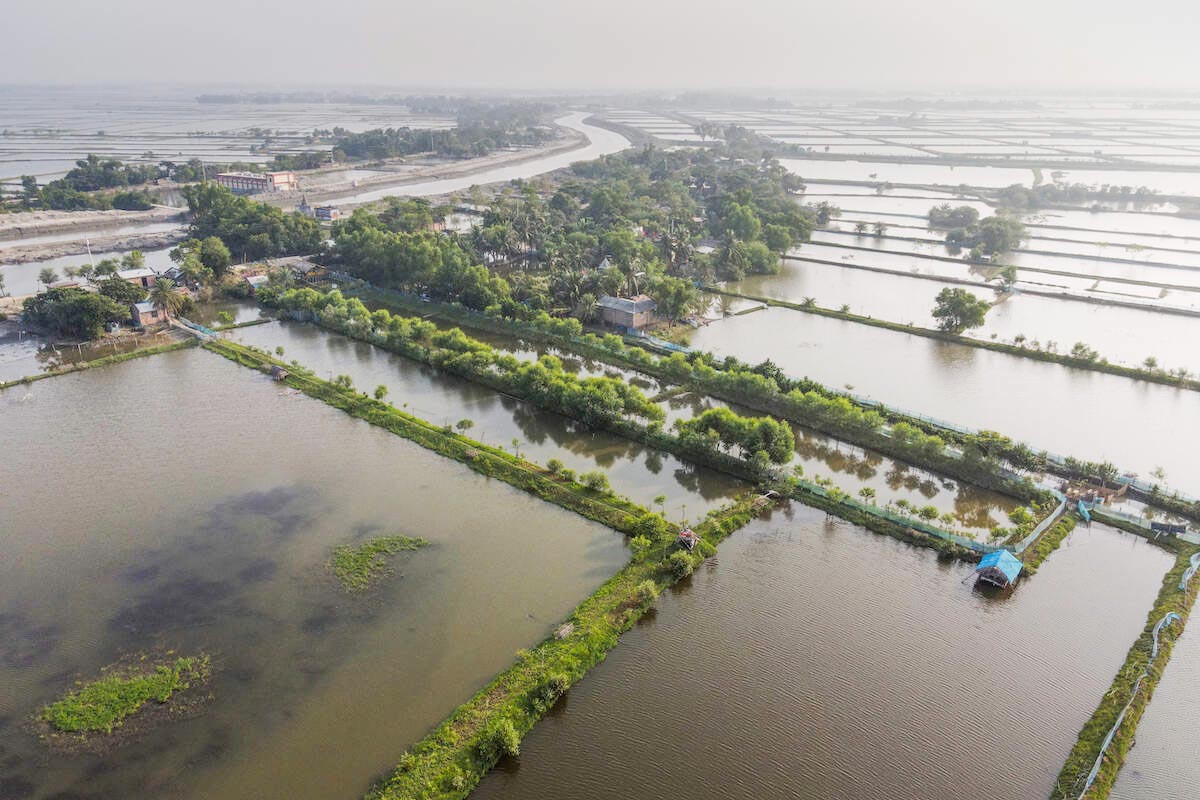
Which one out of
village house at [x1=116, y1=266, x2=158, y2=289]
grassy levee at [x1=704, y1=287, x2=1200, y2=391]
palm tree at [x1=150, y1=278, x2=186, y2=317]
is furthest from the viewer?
village house at [x1=116, y1=266, x2=158, y2=289]

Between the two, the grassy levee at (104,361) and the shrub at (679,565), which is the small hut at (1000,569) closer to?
the shrub at (679,565)

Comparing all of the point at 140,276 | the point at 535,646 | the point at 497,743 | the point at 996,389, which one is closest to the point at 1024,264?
the point at 996,389

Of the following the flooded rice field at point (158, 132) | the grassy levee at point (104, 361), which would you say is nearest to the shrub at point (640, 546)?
the grassy levee at point (104, 361)

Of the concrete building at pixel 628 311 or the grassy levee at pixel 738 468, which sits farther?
the concrete building at pixel 628 311

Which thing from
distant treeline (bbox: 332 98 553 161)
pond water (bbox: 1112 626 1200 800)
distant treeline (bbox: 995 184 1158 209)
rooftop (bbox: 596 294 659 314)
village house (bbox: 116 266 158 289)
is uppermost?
distant treeline (bbox: 332 98 553 161)

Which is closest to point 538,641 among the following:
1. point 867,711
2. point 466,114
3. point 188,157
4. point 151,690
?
point 867,711

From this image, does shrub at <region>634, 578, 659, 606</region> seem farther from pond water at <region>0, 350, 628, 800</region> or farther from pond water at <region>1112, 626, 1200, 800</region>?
pond water at <region>1112, 626, 1200, 800</region>

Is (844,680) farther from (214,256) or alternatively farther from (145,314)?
(214,256)

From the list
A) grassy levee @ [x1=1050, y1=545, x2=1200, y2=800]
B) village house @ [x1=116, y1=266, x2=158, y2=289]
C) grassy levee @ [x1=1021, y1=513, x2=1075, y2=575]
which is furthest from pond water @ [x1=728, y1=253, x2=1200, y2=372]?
village house @ [x1=116, y1=266, x2=158, y2=289]
